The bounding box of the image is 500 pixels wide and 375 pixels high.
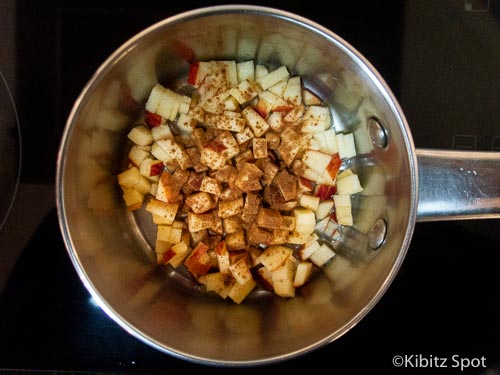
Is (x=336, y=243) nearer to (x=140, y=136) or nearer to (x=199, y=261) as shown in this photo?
(x=199, y=261)

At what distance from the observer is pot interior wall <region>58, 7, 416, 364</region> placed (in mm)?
866

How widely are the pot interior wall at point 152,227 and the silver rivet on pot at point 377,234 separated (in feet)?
0.05

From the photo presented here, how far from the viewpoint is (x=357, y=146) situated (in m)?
1.10

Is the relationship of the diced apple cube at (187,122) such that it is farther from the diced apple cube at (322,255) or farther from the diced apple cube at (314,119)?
the diced apple cube at (322,255)

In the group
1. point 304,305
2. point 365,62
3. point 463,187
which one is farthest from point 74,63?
point 463,187

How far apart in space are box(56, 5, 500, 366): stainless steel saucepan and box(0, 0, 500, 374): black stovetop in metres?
0.10

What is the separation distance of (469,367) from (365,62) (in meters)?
0.71

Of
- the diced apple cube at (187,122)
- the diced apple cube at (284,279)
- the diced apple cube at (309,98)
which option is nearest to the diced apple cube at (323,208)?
the diced apple cube at (284,279)

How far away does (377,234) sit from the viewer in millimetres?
1021

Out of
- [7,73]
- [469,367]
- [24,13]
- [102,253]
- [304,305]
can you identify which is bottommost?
[469,367]

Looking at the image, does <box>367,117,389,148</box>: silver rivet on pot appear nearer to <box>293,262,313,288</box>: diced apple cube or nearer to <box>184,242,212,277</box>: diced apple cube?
<box>293,262,313,288</box>: diced apple cube

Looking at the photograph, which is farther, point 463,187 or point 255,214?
point 255,214

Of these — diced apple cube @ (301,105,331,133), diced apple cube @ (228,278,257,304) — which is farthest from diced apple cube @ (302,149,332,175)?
diced apple cube @ (228,278,257,304)

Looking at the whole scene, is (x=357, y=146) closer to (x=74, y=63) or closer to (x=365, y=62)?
(x=365, y=62)
